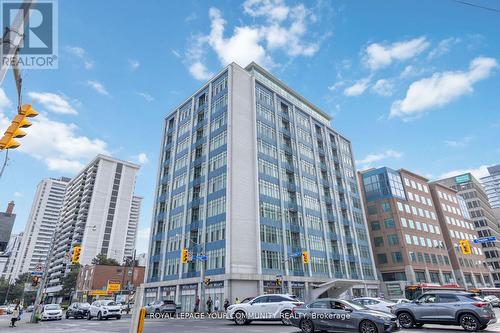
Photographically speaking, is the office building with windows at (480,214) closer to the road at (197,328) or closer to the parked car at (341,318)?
the road at (197,328)

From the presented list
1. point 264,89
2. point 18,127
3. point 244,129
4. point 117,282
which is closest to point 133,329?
point 18,127

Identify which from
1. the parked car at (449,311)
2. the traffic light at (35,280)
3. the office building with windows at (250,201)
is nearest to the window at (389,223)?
the office building with windows at (250,201)

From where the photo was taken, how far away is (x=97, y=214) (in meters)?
115

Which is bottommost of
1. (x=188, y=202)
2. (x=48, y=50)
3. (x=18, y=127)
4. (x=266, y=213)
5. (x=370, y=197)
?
(x=18, y=127)

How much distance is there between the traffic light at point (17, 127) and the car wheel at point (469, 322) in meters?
17.5

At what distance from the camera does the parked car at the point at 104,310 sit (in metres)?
26.9

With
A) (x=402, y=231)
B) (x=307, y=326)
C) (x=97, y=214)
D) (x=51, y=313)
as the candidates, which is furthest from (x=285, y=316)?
(x=97, y=214)

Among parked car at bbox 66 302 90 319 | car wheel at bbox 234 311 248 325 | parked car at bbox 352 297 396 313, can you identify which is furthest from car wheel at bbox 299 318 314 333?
parked car at bbox 66 302 90 319

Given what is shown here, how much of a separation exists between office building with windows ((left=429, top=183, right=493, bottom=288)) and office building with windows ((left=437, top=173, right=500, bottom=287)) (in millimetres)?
16195

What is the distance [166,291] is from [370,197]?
161 feet

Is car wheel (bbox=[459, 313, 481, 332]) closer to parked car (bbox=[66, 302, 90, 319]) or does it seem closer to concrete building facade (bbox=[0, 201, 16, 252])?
concrete building facade (bbox=[0, 201, 16, 252])

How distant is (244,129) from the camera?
4778 cm

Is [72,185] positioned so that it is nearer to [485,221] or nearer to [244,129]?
[244,129]

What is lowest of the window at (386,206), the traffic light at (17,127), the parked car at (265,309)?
the parked car at (265,309)
